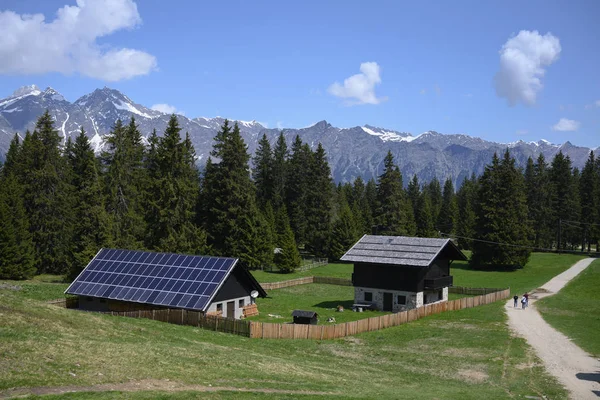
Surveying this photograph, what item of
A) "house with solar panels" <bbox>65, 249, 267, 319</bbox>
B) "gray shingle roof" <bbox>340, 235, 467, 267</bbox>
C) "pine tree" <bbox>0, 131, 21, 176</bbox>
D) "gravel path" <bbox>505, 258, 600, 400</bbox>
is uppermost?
"pine tree" <bbox>0, 131, 21, 176</bbox>

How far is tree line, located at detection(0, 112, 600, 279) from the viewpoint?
211ft

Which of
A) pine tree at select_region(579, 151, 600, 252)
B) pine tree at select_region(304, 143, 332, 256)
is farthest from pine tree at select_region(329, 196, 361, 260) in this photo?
pine tree at select_region(579, 151, 600, 252)

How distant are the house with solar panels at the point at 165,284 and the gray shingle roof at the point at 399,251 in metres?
14.0

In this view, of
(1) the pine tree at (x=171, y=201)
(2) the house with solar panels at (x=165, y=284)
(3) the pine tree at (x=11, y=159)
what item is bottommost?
(2) the house with solar panels at (x=165, y=284)

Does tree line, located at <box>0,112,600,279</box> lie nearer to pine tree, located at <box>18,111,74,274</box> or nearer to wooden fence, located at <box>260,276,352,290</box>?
pine tree, located at <box>18,111,74,274</box>

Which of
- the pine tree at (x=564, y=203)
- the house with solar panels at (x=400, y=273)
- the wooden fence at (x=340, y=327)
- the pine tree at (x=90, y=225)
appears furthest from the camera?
Result: the pine tree at (x=564, y=203)

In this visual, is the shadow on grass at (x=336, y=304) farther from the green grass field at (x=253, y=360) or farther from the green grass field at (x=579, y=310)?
the green grass field at (x=579, y=310)

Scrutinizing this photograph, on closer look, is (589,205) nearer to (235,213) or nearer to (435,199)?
(435,199)

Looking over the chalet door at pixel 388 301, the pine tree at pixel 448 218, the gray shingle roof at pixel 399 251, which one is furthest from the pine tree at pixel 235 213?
the pine tree at pixel 448 218

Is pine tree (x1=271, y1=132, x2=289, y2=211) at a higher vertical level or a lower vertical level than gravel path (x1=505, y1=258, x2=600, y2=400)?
higher

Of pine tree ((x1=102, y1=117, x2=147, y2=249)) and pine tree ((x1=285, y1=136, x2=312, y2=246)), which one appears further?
pine tree ((x1=285, y1=136, x2=312, y2=246))

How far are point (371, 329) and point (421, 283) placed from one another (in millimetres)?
13810

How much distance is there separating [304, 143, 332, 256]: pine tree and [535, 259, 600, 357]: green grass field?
41.5m

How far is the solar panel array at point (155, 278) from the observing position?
1636 inches
